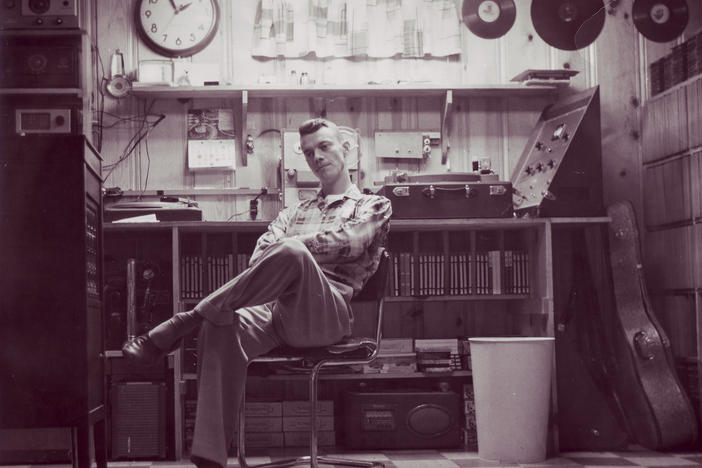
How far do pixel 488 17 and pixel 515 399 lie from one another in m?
2.09

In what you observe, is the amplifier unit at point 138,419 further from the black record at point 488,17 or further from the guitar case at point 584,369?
the black record at point 488,17

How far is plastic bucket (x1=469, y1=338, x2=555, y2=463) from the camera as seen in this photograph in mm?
3787

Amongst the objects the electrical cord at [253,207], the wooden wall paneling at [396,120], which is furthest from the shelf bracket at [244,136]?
the wooden wall paneling at [396,120]

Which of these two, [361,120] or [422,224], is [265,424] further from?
[361,120]

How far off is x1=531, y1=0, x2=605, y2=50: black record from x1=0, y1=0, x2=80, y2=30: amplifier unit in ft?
7.70

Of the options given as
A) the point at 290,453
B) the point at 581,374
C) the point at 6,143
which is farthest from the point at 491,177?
the point at 6,143

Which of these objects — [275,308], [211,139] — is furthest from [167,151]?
[275,308]

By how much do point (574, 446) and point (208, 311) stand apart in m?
1.98

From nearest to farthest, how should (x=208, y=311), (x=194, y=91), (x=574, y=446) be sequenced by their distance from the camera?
(x=208, y=311)
(x=574, y=446)
(x=194, y=91)

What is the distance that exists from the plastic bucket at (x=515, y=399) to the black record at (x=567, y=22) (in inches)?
72.2

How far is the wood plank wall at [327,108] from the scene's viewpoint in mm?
4703

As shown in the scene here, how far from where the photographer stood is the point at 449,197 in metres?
4.29

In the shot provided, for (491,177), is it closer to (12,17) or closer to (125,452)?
(125,452)

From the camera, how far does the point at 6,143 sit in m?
2.37
